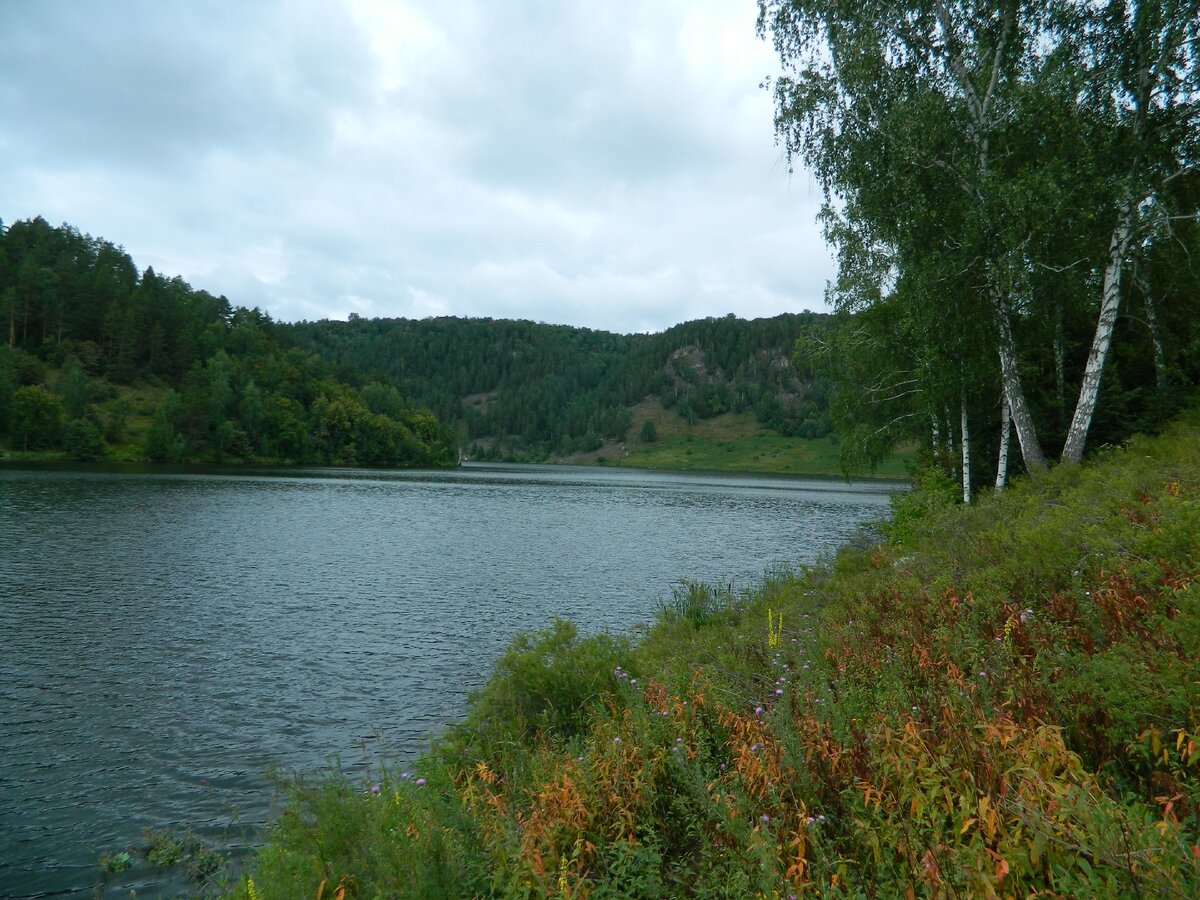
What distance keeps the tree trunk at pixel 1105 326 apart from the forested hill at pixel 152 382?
120 m

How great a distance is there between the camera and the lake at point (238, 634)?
991 centimetres

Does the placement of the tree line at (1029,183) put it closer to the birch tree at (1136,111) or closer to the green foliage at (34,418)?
the birch tree at (1136,111)

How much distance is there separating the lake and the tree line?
11730mm

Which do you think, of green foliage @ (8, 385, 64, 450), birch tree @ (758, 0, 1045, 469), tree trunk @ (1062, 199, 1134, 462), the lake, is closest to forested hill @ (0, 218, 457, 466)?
green foliage @ (8, 385, 64, 450)

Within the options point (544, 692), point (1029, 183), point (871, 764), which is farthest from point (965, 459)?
point (871, 764)

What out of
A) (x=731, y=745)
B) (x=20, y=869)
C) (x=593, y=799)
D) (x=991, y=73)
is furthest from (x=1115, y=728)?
(x=991, y=73)

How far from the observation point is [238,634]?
18.5 meters

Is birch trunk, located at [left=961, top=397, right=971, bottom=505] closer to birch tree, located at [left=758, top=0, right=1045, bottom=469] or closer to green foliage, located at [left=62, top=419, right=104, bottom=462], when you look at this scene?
birch tree, located at [left=758, top=0, right=1045, bottom=469]

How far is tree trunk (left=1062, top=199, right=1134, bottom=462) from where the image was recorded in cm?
1670

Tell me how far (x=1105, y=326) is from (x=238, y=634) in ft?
77.6

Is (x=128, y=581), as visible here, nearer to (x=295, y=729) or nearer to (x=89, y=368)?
(x=295, y=729)

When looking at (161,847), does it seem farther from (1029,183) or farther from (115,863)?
(1029,183)

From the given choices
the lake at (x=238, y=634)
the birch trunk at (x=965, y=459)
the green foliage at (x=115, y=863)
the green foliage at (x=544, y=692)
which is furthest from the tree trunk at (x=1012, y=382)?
the green foliage at (x=115, y=863)

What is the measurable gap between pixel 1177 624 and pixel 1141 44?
18.4 m
